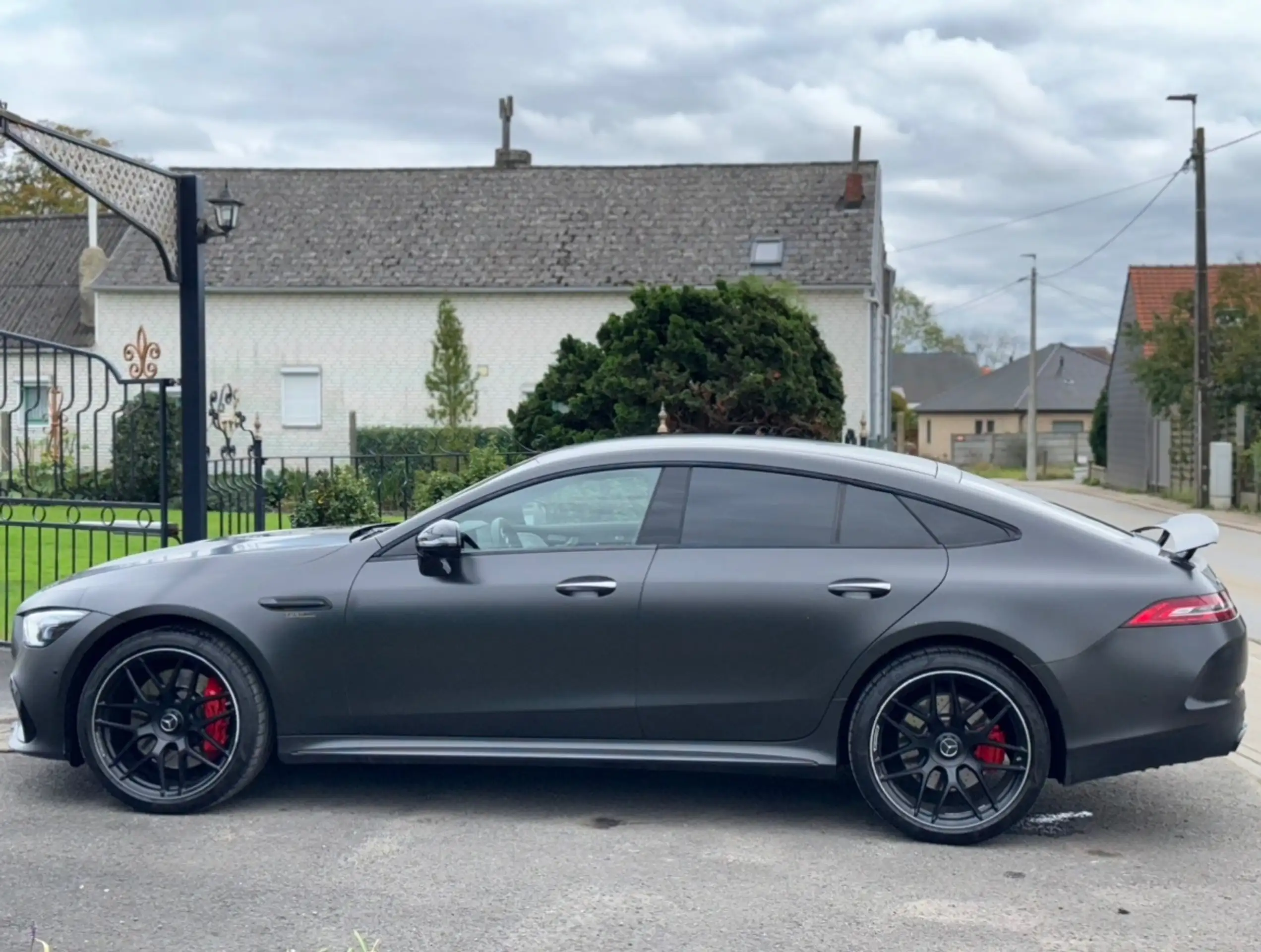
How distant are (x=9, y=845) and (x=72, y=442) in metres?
16.7

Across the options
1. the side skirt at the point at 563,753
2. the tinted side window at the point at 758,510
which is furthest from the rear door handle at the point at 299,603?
the tinted side window at the point at 758,510

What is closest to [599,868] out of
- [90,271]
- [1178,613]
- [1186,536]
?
[1178,613]

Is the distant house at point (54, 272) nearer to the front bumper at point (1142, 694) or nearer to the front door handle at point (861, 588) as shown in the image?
the front door handle at point (861, 588)

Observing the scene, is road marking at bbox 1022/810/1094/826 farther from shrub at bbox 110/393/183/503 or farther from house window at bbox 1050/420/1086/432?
house window at bbox 1050/420/1086/432

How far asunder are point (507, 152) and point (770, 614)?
1393 inches

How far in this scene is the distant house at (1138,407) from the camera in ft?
123

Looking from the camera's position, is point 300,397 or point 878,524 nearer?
point 878,524

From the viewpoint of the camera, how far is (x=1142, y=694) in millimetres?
5242

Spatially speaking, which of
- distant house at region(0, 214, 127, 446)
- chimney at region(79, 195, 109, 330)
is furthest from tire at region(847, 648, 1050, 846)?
chimney at region(79, 195, 109, 330)

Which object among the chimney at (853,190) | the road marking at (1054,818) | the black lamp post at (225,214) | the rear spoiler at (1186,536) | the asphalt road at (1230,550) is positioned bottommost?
the road marking at (1054,818)

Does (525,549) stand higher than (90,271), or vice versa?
(90,271)

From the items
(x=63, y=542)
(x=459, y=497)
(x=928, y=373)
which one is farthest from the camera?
(x=928, y=373)

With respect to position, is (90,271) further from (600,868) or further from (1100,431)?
(600,868)

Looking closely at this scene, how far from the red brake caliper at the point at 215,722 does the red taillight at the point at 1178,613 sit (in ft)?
10.9
